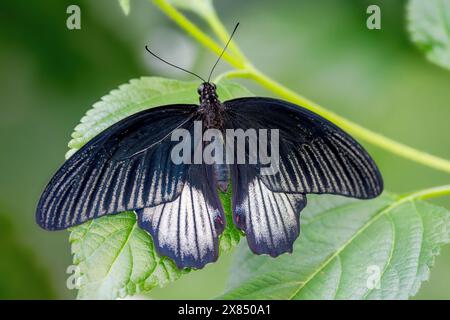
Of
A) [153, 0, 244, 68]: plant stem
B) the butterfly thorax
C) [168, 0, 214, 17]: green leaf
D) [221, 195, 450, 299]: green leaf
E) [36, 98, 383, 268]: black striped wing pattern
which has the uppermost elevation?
[168, 0, 214, 17]: green leaf

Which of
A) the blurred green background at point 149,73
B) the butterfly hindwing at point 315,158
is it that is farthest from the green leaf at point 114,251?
the blurred green background at point 149,73

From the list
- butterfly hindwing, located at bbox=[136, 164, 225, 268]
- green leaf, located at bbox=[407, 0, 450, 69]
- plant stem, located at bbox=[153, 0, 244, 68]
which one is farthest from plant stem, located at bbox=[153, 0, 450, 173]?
green leaf, located at bbox=[407, 0, 450, 69]

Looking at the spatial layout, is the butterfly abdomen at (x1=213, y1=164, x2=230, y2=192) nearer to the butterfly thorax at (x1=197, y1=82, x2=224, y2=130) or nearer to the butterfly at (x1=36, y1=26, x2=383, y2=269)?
the butterfly at (x1=36, y1=26, x2=383, y2=269)

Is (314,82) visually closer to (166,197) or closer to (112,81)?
(112,81)

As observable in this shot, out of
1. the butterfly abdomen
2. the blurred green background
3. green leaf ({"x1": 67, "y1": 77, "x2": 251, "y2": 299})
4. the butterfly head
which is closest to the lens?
green leaf ({"x1": 67, "y1": 77, "x2": 251, "y2": 299})

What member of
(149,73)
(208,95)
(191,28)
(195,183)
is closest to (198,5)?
(191,28)

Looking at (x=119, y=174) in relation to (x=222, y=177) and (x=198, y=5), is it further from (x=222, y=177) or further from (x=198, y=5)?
(x=198, y=5)

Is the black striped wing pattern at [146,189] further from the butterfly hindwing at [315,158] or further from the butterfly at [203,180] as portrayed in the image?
the butterfly hindwing at [315,158]

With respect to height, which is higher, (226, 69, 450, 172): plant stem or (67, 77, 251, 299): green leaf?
(226, 69, 450, 172): plant stem
